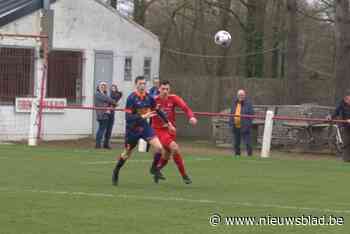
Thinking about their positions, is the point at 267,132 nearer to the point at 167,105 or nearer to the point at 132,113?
the point at 167,105

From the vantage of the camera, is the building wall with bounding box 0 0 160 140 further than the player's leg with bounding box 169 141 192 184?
Yes

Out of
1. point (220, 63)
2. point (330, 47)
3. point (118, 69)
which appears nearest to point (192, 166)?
point (118, 69)

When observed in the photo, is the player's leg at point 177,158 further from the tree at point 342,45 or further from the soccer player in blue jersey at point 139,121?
the tree at point 342,45

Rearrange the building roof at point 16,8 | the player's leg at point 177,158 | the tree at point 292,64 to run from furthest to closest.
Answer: the tree at point 292,64, the building roof at point 16,8, the player's leg at point 177,158

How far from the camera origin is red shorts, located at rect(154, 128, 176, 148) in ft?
56.2

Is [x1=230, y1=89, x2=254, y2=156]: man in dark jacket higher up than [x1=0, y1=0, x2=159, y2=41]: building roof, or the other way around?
[x1=0, y1=0, x2=159, y2=41]: building roof

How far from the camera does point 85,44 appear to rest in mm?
35281

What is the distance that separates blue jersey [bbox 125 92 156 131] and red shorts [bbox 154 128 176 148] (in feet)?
2.11

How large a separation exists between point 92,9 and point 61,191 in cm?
2110

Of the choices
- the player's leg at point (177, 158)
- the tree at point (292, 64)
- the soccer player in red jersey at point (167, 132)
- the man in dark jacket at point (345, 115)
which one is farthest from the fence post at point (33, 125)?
the tree at point (292, 64)

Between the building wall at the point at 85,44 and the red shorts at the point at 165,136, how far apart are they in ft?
51.0

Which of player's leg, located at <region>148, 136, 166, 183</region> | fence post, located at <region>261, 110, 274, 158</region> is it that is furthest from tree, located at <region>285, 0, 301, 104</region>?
player's leg, located at <region>148, 136, 166, 183</region>

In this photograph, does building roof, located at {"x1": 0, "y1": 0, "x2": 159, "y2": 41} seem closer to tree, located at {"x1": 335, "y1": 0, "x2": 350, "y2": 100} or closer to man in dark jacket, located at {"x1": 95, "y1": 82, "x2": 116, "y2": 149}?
man in dark jacket, located at {"x1": 95, "y1": 82, "x2": 116, "y2": 149}

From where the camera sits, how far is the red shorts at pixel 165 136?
56.2 ft
